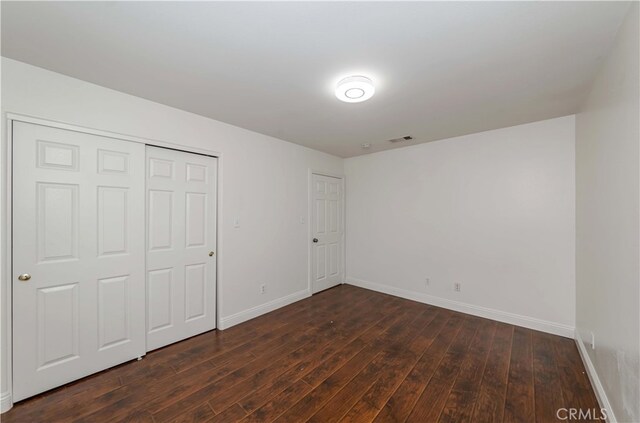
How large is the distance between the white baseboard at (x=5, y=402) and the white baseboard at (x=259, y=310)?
1551 millimetres

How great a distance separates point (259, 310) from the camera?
10.9ft

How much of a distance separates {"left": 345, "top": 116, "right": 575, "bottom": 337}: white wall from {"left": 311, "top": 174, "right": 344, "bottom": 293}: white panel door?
46 cm

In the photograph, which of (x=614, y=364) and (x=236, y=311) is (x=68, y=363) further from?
(x=614, y=364)

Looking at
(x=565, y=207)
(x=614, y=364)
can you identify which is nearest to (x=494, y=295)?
(x=565, y=207)

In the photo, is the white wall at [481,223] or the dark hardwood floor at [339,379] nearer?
the dark hardwood floor at [339,379]

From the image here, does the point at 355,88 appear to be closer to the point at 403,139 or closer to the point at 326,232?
the point at 403,139

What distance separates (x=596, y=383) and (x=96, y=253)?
4100 mm

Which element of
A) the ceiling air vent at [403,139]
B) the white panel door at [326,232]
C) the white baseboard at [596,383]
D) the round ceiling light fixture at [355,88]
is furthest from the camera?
the white panel door at [326,232]

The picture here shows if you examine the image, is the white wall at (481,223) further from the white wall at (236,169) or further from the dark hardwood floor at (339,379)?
the white wall at (236,169)

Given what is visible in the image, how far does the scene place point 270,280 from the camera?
138 inches

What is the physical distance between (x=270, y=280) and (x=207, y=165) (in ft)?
5.68

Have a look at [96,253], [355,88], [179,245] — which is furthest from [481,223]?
[96,253]

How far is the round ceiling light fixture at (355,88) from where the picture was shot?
76.2 inches

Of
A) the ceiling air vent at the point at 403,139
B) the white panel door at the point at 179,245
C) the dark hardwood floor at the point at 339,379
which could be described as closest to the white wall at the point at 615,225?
the dark hardwood floor at the point at 339,379
